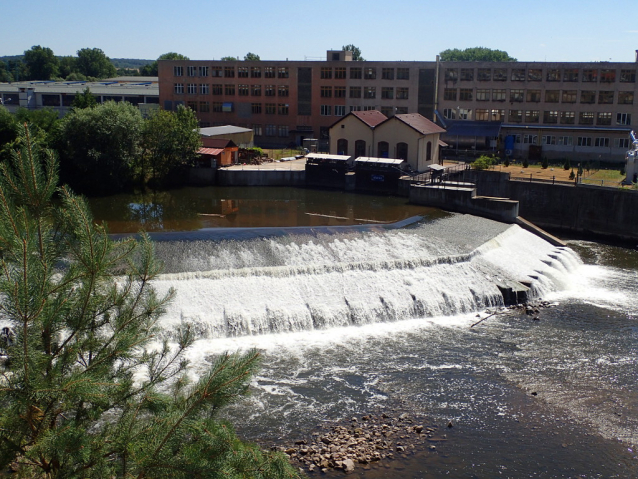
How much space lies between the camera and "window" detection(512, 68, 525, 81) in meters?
66.1

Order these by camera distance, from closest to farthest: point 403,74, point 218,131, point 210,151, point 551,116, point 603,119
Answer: point 210,151
point 218,131
point 603,119
point 551,116
point 403,74

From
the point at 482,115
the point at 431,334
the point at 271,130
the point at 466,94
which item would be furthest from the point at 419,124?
the point at 431,334

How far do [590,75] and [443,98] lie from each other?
14.1m

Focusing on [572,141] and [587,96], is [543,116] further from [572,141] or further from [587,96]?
[587,96]

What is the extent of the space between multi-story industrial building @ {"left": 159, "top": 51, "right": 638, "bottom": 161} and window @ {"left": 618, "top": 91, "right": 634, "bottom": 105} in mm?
92

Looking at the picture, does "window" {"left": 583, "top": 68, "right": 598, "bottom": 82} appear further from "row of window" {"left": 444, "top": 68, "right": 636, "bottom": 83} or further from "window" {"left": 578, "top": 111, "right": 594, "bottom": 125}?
"window" {"left": 578, "top": 111, "right": 594, "bottom": 125}

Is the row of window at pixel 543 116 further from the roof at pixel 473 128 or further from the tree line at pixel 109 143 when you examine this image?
the tree line at pixel 109 143

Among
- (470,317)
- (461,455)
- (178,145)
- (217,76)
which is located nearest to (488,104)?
(217,76)

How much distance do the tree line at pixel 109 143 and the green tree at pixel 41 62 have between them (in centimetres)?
11098

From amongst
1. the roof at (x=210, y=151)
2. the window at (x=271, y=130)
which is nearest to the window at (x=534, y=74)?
the window at (x=271, y=130)

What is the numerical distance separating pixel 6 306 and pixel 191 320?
18263 millimetres

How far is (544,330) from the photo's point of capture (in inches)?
1037

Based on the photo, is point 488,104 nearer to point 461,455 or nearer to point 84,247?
point 461,455

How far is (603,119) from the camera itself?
64375 millimetres
